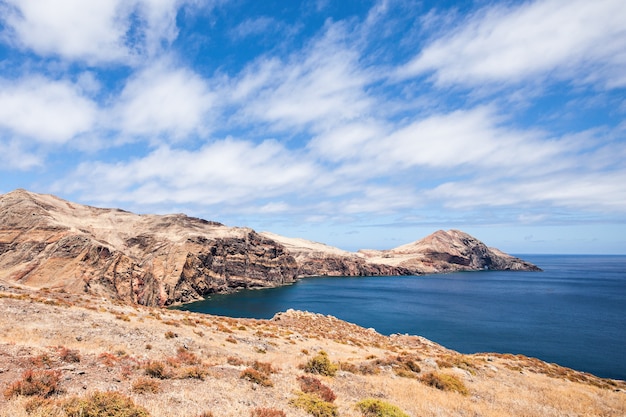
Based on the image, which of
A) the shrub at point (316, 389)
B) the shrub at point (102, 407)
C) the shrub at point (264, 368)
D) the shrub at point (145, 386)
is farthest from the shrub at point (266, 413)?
the shrub at point (264, 368)

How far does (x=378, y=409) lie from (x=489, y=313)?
3550 inches

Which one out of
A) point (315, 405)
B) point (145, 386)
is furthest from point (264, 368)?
point (145, 386)

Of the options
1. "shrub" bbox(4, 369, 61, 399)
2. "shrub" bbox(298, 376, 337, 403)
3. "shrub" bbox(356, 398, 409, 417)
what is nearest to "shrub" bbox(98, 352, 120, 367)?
"shrub" bbox(4, 369, 61, 399)

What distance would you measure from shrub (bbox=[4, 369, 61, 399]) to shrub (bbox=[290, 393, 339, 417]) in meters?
8.75

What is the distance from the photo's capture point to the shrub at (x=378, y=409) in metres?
13.2

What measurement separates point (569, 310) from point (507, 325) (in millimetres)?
30728

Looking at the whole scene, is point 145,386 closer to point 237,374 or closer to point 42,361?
point 237,374

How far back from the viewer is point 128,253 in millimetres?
103750

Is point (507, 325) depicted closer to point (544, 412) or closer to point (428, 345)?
point (428, 345)

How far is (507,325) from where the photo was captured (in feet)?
246

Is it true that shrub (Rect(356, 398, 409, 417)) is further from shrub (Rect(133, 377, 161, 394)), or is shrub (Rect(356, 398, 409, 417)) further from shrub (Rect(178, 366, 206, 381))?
shrub (Rect(133, 377, 161, 394))

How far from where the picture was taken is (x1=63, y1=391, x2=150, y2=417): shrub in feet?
31.2

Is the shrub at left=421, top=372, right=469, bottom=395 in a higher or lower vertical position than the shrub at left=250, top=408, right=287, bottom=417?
lower

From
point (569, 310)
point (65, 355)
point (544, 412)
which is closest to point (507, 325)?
point (569, 310)
